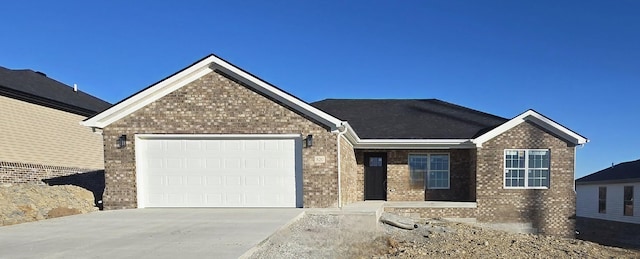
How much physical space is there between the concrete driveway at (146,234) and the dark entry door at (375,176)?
5143 mm

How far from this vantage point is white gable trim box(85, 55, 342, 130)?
10.8 m

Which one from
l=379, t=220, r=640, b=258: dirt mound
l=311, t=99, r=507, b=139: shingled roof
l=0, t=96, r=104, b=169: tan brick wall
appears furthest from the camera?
l=311, t=99, r=507, b=139: shingled roof

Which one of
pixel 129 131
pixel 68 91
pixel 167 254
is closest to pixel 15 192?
pixel 129 131

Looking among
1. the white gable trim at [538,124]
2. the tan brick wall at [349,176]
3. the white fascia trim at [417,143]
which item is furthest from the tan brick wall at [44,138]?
the white gable trim at [538,124]

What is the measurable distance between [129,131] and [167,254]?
255 inches

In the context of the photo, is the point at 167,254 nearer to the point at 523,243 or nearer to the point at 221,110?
the point at 221,110

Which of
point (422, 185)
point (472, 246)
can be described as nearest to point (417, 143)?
point (422, 185)

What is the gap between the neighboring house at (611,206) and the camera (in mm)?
17484

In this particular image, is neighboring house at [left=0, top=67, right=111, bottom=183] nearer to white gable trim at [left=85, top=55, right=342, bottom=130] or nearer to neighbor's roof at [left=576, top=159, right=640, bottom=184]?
white gable trim at [left=85, top=55, right=342, bottom=130]

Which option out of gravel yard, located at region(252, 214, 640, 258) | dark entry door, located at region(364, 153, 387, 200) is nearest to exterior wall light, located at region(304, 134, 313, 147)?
gravel yard, located at region(252, 214, 640, 258)

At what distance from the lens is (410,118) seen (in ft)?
51.3

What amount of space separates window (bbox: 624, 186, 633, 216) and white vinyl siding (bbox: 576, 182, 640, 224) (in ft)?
0.66

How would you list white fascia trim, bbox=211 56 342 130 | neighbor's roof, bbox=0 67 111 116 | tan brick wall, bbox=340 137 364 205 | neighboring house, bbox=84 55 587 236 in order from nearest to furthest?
white fascia trim, bbox=211 56 342 130 < neighboring house, bbox=84 55 587 236 < tan brick wall, bbox=340 137 364 205 < neighbor's roof, bbox=0 67 111 116

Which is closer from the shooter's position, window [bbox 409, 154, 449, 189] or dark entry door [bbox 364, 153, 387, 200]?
window [bbox 409, 154, 449, 189]
